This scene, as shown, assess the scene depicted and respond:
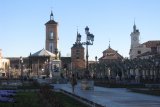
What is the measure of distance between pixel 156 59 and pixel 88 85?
18.3 metres

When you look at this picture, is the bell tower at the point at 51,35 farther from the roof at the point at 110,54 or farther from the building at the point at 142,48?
the building at the point at 142,48

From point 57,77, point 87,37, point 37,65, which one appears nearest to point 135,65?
point 57,77

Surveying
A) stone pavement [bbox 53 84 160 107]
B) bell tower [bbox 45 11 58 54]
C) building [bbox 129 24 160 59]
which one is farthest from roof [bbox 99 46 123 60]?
stone pavement [bbox 53 84 160 107]

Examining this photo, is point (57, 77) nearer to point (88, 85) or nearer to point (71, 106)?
point (88, 85)

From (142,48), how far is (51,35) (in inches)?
1495

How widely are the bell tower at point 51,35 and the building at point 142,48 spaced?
24.0 metres

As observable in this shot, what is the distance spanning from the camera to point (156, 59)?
189ft

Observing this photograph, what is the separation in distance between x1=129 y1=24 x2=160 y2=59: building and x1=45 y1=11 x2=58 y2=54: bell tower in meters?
24.0

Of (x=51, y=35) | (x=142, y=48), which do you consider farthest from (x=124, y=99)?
(x=51, y=35)

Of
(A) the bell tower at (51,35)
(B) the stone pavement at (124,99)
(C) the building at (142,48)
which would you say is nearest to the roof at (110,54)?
(C) the building at (142,48)

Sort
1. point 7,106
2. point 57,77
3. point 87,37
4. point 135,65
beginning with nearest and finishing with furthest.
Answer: point 7,106, point 87,37, point 135,65, point 57,77

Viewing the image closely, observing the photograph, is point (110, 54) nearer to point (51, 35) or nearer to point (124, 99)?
point (51, 35)

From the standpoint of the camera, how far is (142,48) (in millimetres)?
123000

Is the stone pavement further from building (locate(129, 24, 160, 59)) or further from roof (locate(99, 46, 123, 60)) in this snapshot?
roof (locate(99, 46, 123, 60))
